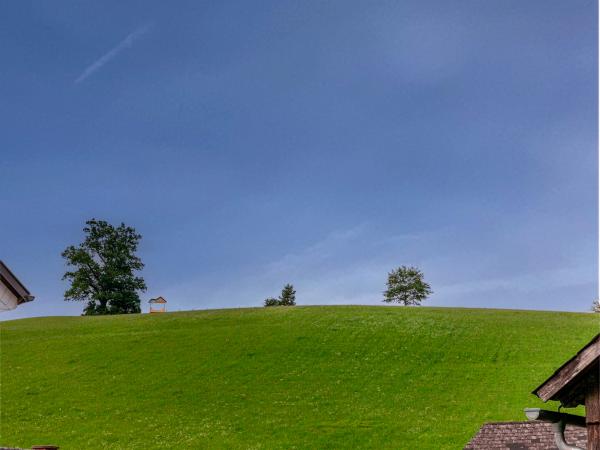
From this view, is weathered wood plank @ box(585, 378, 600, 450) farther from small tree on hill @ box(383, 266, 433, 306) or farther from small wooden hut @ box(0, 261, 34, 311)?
small tree on hill @ box(383, 266, 433, 306)

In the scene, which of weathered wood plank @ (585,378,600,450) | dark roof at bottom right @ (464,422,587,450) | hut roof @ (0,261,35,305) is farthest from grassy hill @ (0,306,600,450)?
weathered wood plank @ (585,378,600,450)

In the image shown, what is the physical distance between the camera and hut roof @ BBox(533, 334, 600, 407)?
7590 mm

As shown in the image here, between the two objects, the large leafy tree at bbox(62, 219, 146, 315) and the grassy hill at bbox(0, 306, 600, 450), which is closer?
the grassy hill at bbox(0, 306, 600, 450)

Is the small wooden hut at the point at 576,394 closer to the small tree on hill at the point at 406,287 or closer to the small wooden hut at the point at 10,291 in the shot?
the small wooden hut at the point at 10,291

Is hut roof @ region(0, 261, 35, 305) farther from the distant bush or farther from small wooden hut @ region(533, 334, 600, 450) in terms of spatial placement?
the distant bush

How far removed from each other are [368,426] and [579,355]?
128ft

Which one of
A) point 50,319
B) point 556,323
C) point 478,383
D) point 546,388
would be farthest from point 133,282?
point 546,388

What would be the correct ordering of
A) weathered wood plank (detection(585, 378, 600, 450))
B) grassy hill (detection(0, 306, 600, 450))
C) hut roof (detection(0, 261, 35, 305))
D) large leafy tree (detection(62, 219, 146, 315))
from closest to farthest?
1. weathered wood plank (detection(585, 378, 600, 450))
2. hut roof (detection(0, 261, 35, 305))
3. grassy hill (detection(0, 306, 600, 450))
4. large leafy tree (detection(62, 219, 146, 315))

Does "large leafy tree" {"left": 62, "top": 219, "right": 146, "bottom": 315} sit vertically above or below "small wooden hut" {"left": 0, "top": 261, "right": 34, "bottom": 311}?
above

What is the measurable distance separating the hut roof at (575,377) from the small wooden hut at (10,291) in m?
9.11

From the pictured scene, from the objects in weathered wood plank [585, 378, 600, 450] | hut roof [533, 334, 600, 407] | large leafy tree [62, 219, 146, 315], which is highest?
large leafy tree [62, 219, 146, 315]

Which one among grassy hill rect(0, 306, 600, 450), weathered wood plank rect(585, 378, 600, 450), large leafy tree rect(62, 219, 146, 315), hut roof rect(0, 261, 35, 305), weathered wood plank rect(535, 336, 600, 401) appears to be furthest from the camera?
large leafy tree rect(62, 219, 146, 315)

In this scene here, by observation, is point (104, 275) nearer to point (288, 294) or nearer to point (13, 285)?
point (288, 294)

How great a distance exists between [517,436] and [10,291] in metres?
24.8
